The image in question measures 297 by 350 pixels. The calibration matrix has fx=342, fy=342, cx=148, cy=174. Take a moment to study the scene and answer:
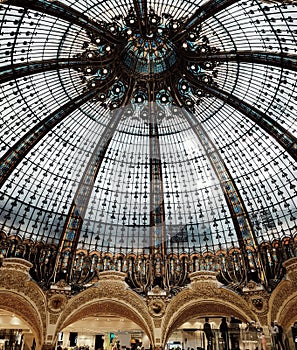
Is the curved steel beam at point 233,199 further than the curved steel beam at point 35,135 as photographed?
Yes

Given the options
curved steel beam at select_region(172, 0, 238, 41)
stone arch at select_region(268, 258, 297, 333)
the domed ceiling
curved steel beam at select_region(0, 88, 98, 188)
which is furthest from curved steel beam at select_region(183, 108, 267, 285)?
curved steel beam at select_region(0, 88, 98, 188)

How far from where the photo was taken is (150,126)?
27.0m

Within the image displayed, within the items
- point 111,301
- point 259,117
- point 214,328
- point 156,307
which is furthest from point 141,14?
point 214,328

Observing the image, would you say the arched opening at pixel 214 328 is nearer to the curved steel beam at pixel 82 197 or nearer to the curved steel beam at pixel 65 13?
the curved steel beam at pixel 82 197

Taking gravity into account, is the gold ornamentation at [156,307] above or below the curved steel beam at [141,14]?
below

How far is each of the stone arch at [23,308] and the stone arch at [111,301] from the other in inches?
70.7

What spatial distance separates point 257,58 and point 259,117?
4473 millimetres

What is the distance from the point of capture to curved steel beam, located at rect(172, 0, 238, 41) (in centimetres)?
1860

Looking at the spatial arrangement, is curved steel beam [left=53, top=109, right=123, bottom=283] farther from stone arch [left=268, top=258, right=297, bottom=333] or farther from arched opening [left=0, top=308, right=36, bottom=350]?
stone arch [left=268, top=258, right=297, bottom=333]

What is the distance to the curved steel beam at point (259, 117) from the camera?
2350cm

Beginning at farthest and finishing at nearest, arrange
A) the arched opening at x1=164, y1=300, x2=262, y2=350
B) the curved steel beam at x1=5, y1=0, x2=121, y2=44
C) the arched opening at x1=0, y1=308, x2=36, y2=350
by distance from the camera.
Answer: the arched opening at x1=0, y1=308, x2=36, y2=350 < the curved steel beam at x1=5, y1=0, x2=121, y2=44 < the arched opening at x1=164, y1=300, x2=262, y2=350

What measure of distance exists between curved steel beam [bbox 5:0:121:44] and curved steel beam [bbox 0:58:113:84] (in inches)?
92.0

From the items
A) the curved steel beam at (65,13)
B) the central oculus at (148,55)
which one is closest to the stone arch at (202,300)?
the central oculus at (148,55)

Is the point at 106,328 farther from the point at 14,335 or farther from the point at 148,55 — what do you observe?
the point at 148,55
